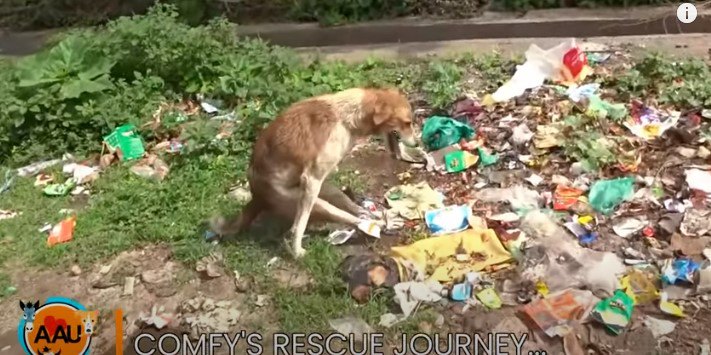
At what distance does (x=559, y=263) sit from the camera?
4.21 meters

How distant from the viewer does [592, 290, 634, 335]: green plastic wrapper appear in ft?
12.2

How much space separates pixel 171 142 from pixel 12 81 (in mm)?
1641

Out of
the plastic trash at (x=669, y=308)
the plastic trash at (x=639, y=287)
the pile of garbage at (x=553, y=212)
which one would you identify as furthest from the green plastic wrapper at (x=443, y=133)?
the plastic trash at (x=669, y=308)

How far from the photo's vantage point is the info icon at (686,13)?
731cm

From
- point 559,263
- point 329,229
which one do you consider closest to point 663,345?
point 559,263

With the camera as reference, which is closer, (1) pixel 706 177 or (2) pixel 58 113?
(1) pixel 706 177

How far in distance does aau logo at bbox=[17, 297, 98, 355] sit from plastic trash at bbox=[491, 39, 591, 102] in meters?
3.43

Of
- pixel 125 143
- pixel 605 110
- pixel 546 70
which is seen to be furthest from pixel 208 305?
pixel 546 70

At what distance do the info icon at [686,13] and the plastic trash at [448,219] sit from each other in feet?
12.3

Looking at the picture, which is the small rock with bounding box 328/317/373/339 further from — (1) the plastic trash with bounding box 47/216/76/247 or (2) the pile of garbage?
(1) the plastic trash with bounding box 47/216/76/247

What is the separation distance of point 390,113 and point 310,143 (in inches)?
18.4

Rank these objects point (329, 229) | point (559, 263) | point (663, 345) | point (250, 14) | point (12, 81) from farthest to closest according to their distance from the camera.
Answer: point (250, 14)
point (12, 81)
point (329, 229)
point (559, 263)
point (663, 345)

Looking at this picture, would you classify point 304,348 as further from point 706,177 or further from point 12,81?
point 12,81

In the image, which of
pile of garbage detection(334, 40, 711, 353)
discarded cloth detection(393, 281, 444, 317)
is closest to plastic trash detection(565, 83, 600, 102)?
pile of garbage detection(334, 40, 711, 353)
